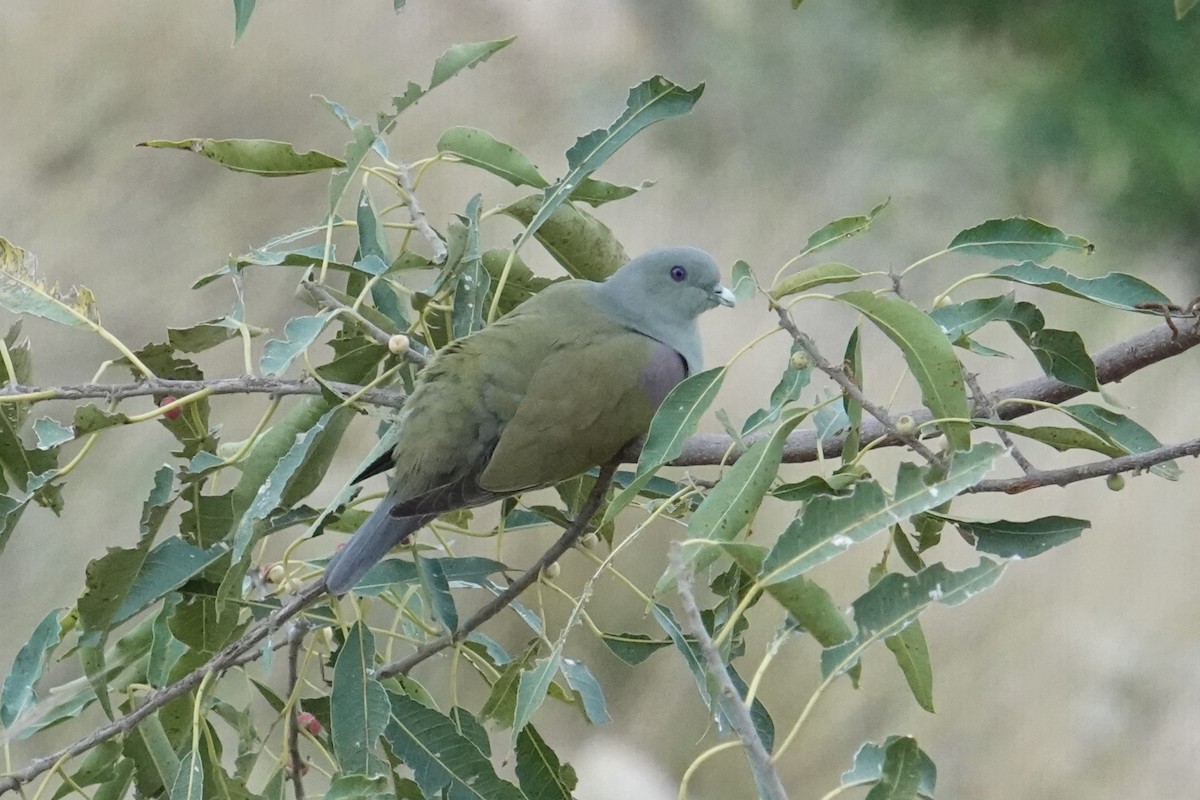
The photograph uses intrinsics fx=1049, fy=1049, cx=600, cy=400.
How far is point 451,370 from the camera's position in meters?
0.85

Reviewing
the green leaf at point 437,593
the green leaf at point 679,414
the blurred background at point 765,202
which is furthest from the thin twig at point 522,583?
the blurred background at point 765,202

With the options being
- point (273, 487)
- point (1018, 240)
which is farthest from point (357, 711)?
point (1018, 240)

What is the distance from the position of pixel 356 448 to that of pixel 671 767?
2.15 ft

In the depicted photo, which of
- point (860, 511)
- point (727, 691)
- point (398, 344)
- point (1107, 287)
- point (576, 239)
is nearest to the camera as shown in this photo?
point (727, 691)

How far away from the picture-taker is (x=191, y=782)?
0.80m

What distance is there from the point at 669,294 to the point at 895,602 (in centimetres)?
54

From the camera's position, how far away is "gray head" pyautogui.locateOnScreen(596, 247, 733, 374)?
39.5 inches

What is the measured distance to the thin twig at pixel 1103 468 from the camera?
1.97 feet

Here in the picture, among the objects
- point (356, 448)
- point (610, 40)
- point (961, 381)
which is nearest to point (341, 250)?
point (356, 448)

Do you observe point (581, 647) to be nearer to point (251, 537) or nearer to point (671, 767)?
point (671, 767)

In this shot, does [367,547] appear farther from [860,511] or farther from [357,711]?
[860,511]

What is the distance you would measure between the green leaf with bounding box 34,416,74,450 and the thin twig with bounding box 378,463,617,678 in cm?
31

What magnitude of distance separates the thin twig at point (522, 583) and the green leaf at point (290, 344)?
0.23m

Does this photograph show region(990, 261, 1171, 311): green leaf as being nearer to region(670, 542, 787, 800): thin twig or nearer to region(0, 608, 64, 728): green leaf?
region(670, 542, 787, 800): thin twig
